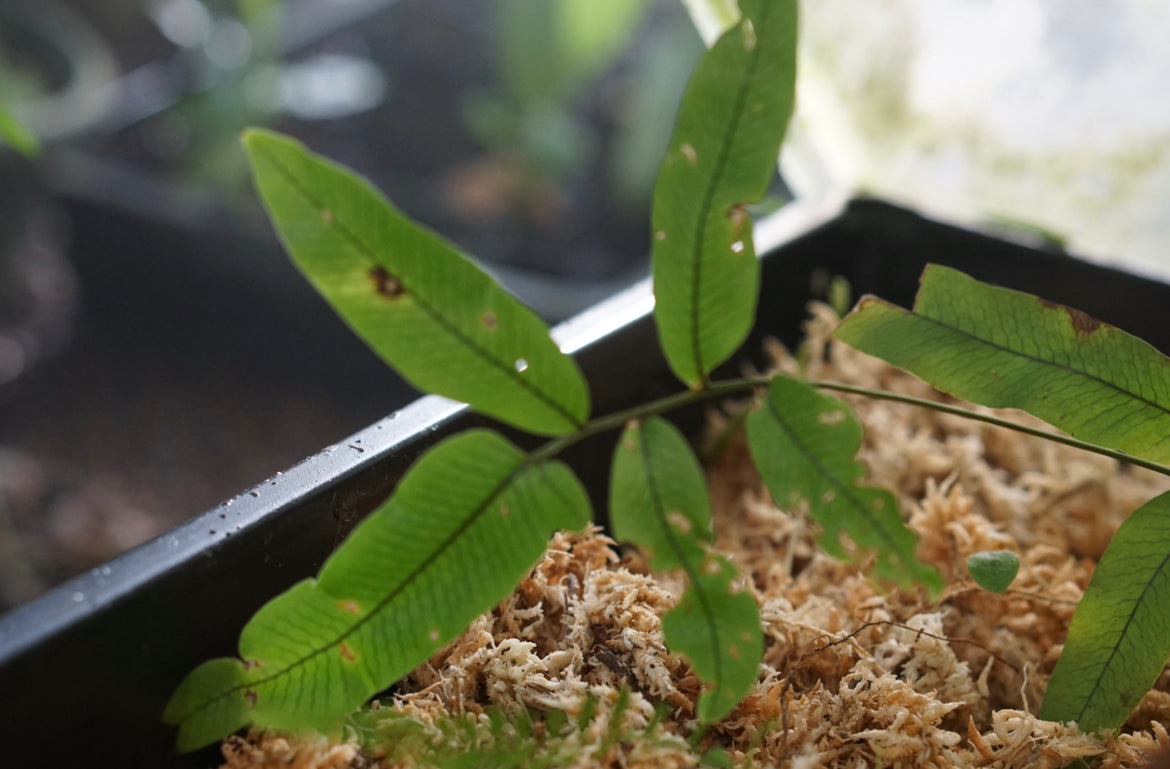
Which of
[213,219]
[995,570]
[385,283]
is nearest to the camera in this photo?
[385,283]

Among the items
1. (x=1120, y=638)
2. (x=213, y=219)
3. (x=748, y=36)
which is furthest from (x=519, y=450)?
(x=213, y=219)

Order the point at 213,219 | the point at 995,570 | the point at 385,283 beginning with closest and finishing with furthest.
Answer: the point at 385,283 → the point at 995,570 → the point at 213,219

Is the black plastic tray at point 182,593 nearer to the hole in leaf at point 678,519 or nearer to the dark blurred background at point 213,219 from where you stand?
the hole in leaf at point 678,519

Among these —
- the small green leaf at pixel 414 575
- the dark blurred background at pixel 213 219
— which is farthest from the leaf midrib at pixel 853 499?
the dark blurred background at pixel 213 219

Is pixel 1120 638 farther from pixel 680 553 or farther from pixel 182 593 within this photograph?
pixel 182 593

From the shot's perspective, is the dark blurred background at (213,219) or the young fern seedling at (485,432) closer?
the young fern seedling at (485,432)

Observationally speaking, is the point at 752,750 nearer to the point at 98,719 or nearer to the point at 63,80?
the point at 98,719
